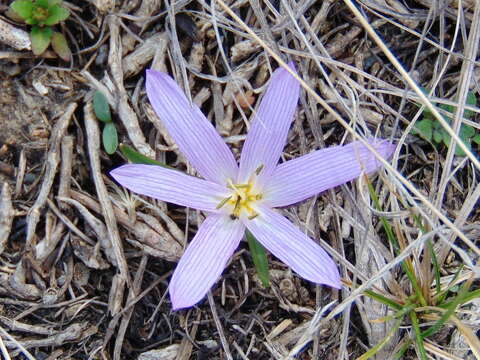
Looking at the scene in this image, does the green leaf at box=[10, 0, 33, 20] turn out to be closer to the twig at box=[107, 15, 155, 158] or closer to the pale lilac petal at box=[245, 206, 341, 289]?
the twig at box=[107, 15, 155, 158]

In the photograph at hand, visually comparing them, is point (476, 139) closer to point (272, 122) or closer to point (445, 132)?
point (445, 132)

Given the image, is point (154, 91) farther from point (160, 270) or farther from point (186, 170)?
point (160, 270)

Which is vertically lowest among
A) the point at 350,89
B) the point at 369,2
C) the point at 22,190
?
the point at 22,190

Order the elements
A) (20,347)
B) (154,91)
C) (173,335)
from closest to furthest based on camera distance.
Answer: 1. (154,91)
2. (20,347)
3. (173,335)

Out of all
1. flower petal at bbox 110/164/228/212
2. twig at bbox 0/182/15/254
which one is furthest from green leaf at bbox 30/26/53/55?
flower petal at bbox 110/164/228/212

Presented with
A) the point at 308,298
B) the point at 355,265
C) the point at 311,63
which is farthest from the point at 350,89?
the point at 308,298

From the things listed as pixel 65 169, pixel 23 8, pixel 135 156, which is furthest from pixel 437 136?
pixel 23 8
